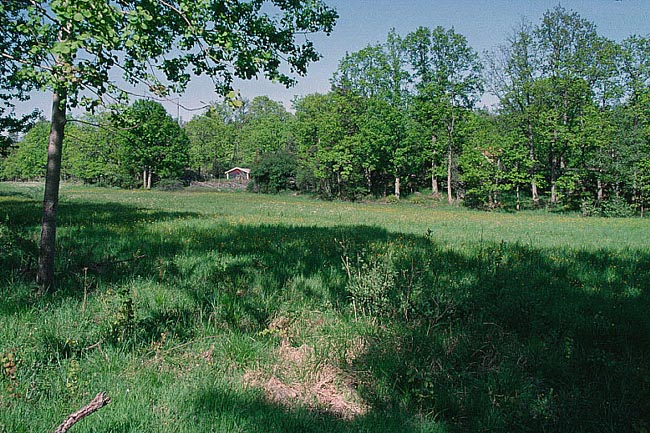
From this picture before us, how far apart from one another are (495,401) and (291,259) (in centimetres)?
511

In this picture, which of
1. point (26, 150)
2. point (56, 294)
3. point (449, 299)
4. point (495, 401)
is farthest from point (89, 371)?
point (26, 150)

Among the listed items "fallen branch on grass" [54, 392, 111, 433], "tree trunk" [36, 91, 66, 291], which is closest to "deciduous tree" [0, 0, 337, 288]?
"tree trunk" [36, 91, 66, 291]

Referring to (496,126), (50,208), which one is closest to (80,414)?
(50,208)

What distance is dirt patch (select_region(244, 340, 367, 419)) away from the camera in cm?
322

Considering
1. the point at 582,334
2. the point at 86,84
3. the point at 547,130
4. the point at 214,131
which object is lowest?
the point at 582,334

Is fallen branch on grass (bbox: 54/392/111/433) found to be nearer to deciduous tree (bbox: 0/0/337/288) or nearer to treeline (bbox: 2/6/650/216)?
deciduous tree (bbox: 0/0/337/288)

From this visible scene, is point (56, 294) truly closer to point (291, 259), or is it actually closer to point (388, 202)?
point (291, 259)

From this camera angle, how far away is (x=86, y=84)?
4172 millimetres

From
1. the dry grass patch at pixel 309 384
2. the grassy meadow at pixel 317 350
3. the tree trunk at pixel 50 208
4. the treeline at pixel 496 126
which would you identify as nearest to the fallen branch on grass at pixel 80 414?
the grassy meadow at pixel 317 350

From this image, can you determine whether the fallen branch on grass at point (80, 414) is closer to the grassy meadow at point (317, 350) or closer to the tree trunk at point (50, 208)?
the grassy meadow at point (317, 350)

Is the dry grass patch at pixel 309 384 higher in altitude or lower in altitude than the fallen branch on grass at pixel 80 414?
lower

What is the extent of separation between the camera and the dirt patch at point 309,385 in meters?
3.22

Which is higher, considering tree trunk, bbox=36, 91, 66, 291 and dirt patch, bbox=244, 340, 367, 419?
tree trunk, bbox=36, 91, 66, 291

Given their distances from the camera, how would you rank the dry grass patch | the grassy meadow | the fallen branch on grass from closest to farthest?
the fallen branch on grass, the grassy meadow, the dry grass patch
